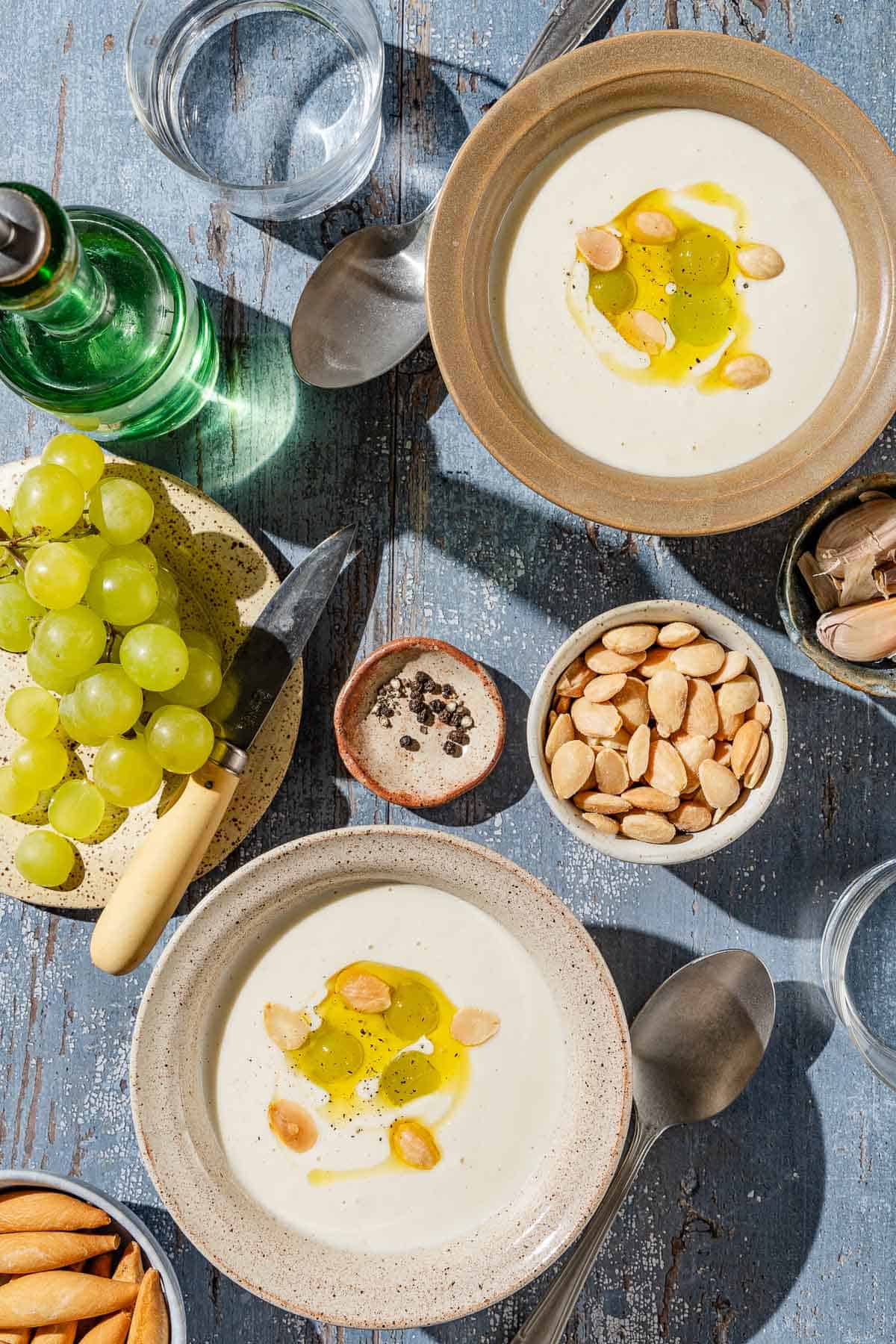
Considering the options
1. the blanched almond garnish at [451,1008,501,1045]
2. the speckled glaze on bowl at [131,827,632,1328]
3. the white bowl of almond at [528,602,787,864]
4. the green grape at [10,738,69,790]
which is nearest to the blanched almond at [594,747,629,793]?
the white bowl of almond at [528,602,787,864]

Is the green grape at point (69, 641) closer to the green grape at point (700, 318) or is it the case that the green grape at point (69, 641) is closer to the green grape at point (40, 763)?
the green grape at point (40, 763)

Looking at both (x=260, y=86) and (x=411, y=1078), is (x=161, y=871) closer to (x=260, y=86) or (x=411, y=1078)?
(x=411, y=1078)

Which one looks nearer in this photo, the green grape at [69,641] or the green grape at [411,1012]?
the green grape at [69,641]

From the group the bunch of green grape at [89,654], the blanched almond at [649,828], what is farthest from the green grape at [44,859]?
the blanched almond at [649,828]

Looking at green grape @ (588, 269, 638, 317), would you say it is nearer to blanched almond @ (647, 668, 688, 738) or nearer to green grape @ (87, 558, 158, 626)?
blanched almond @ (647, 668, 688, 738)

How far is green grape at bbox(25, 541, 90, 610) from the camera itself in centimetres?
72

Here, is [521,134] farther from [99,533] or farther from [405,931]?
[405,931]

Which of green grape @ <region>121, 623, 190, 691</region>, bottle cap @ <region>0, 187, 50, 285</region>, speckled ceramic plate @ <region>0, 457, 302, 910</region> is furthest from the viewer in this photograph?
speckled ceramic plate @ <region>0, 457, 302, 910</region>

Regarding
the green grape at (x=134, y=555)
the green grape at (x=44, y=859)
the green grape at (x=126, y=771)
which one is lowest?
the green grape at (x=44, y=859)

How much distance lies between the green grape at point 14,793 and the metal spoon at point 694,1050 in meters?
0.53

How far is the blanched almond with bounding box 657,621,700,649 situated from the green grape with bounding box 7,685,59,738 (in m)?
0.47

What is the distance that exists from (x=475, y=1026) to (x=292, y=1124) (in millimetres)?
168

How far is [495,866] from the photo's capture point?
2.51ft

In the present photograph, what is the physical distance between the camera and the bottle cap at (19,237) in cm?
62
